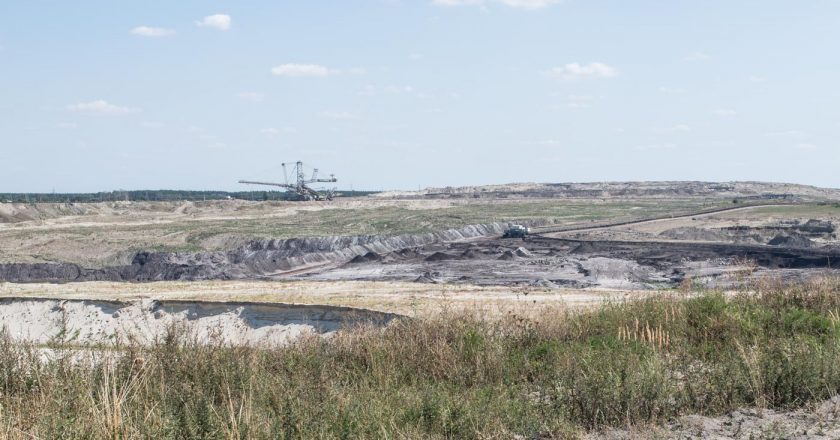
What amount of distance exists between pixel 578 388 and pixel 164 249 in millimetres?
47140

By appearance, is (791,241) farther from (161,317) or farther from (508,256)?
(161,317)

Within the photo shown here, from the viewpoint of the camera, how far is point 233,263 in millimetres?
50375

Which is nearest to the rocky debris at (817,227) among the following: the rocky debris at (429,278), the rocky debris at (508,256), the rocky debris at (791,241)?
the rocky debris at (791,241)

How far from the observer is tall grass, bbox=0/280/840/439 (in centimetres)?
902

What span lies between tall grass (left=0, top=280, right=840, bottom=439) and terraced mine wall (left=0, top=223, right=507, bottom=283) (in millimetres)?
33768

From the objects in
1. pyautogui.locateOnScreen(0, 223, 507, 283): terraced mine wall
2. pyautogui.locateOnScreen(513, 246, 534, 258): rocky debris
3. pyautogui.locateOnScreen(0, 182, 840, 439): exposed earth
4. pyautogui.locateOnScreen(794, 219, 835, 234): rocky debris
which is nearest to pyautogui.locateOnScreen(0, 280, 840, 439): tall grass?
pyautogui.locateOnScreen(0, 182, 840, 439): exposed earth

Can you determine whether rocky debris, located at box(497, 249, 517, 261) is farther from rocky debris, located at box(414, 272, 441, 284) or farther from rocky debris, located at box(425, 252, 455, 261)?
rocky debris, located at box(414, 272, 441, 284)

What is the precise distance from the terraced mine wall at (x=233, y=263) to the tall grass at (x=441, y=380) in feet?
111

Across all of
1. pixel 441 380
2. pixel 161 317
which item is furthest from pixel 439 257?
pixel 441 380

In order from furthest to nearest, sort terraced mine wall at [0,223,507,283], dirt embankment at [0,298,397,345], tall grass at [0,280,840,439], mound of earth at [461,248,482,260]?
mound of earth at [461,248,482,260] < terraced mine wall at [0,223,507,283] < dirt embankment at [0,298,397,345] < tall grass at [0,280,840,439]

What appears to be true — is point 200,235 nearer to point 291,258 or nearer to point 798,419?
point 291,258

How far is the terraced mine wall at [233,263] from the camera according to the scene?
45.8 meters

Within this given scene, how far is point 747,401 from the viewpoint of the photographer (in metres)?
10.5

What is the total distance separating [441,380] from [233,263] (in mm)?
40045
